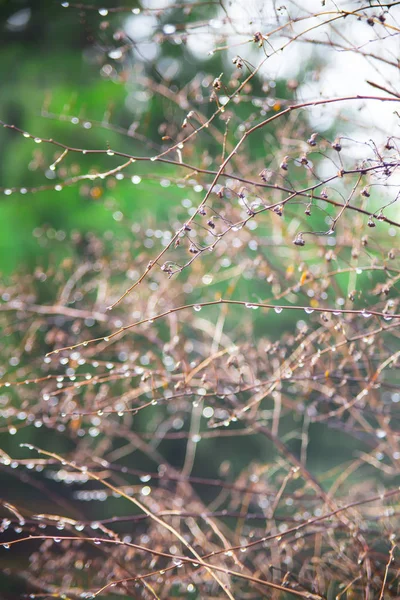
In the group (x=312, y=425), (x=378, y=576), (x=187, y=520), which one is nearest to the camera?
(x=378, y=576)

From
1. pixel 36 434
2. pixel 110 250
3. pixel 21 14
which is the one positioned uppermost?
pixel 21 14

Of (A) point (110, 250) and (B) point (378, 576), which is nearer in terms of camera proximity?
(B) point (378, 576)

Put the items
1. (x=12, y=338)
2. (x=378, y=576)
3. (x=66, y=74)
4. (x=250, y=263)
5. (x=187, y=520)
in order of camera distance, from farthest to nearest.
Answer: (x=66, y=74) < (x=12, y=338) < (x=187, y=520) < (x=250, y=263) < (x=378, y=576)

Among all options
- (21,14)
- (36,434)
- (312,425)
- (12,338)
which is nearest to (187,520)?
(12,338)

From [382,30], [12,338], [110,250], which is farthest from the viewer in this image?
[12,338]

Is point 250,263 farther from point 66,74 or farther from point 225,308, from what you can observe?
point 66,74

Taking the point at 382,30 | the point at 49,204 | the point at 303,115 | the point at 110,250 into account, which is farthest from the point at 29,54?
the point at 382,30

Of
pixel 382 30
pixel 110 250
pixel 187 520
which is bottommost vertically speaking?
pixel 187 520

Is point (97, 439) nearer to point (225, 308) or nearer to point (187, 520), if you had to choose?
point (187, 520)

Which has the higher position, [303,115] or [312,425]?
[303,115]
